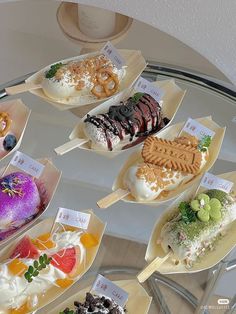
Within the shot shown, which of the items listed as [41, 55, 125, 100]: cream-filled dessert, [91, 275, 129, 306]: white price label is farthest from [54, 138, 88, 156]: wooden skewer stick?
[91, 275, 129, 306]: white price label

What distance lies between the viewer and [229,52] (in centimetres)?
232

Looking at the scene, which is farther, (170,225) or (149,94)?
(149,94)

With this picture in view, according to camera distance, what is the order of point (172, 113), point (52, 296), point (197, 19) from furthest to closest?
point (197, 19) < point (172, 113) < point (52, 296)

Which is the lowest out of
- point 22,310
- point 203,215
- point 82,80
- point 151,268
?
point 22,310

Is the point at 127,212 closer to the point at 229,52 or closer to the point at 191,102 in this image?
the point at 191,102

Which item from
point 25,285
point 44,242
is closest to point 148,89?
point 44,242

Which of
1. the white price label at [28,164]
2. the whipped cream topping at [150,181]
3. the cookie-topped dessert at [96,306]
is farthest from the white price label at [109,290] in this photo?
the white price label at [28,164]

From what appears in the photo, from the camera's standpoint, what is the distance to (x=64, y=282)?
152cm

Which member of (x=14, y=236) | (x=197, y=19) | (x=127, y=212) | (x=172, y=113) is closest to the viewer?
(x=14, y=236)

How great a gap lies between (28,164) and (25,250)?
0.27 m

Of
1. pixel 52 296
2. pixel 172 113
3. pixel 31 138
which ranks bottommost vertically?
pixel 52 296

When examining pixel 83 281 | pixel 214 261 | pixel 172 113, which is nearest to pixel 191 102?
pixel 172 113

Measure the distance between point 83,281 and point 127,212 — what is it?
26 centimetres

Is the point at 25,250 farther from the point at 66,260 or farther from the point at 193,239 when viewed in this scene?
the point at 193,239
